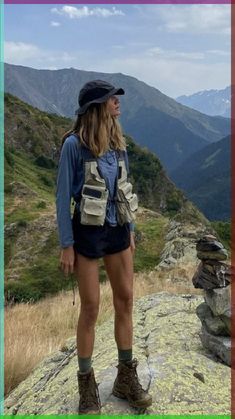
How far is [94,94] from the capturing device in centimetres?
495

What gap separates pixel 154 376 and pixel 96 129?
2.77 meters

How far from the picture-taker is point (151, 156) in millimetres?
91250

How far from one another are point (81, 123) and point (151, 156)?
86926 mm

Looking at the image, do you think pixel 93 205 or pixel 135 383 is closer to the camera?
pixel 93 205

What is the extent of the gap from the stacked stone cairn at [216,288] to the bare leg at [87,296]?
2114mm

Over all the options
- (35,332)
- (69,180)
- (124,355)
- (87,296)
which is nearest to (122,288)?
(87,296)

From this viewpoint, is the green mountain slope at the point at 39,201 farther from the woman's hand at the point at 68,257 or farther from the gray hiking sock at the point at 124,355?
the woman's hand at the point at 68,257

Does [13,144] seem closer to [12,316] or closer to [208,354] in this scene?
[12,316]

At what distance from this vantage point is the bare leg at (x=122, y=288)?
16.7 feet

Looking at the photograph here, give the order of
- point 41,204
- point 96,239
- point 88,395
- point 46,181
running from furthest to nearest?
point 46,181 < point 41,204 < point 88,395 < point 96,239

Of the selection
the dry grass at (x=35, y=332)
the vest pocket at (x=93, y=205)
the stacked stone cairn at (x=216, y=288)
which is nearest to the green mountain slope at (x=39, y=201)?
the dry grass at (x=35, y=332)

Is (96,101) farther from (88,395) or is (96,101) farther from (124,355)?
(88,395)

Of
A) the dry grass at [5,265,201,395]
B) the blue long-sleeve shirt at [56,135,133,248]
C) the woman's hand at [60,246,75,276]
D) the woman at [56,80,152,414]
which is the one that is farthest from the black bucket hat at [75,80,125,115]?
the dry grass at [5,265,201,395]

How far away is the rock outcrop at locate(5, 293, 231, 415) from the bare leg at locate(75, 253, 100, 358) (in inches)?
29.7
